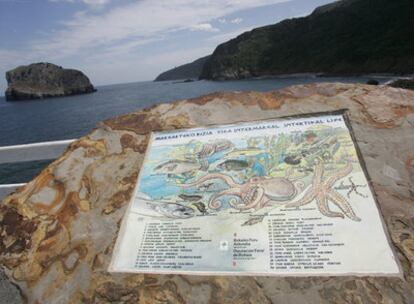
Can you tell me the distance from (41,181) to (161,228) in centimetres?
109

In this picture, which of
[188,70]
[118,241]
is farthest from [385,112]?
[188,70]

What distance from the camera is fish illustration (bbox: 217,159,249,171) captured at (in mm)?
2134

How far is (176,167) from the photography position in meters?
2.26

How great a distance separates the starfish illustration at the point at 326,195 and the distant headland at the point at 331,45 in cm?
3878

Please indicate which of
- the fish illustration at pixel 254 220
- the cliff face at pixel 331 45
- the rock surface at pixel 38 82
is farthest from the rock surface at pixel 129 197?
the rock surface at pixel 38 82

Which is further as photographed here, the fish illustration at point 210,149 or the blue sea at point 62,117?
the blue sea at point 62,117

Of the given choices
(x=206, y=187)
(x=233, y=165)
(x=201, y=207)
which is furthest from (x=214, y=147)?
(x=201, y=207)

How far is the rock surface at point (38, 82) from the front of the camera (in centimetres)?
7881

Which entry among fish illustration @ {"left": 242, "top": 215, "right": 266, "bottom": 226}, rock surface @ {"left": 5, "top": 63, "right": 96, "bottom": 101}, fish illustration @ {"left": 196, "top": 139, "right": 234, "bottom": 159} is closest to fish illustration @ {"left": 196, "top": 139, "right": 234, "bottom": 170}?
fish illustration @ {"left": 196, "top": 139, "right": 234, "bottom": 159}

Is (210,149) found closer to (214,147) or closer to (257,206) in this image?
(214,147)

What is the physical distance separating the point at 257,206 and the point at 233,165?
0.37 m

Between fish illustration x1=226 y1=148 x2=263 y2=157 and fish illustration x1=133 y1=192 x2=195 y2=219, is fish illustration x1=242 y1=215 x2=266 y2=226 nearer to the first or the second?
fish illustration x1=133 y1=192 x2=195 y2=219

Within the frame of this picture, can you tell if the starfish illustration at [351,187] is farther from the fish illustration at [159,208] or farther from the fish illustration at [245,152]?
the fish illustration at [159,208]

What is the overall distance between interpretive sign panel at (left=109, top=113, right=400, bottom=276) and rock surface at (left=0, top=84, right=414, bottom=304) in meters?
0.06
